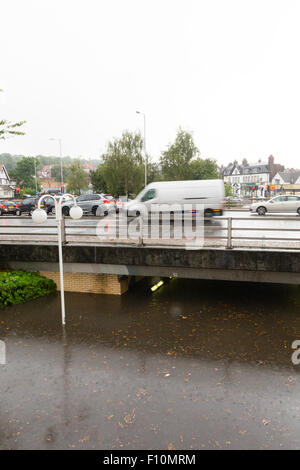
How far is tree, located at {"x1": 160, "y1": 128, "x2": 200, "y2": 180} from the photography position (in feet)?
144

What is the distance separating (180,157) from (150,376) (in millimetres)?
39545

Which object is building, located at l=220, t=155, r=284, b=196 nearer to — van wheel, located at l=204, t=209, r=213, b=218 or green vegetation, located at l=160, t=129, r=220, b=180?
green vegetation, located at l=160, t=129, r=220, b=180

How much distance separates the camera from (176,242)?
9.72 m

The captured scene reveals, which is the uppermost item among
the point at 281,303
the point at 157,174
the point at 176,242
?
the point at 157,174

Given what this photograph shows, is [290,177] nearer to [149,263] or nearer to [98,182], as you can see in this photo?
[98,182]

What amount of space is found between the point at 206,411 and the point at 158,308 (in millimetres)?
4857

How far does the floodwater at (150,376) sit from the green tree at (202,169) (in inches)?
1417

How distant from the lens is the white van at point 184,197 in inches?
706

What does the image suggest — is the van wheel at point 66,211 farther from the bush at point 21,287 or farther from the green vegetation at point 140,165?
the bush at point 21,287

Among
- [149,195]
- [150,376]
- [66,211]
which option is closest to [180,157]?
[66,211]
